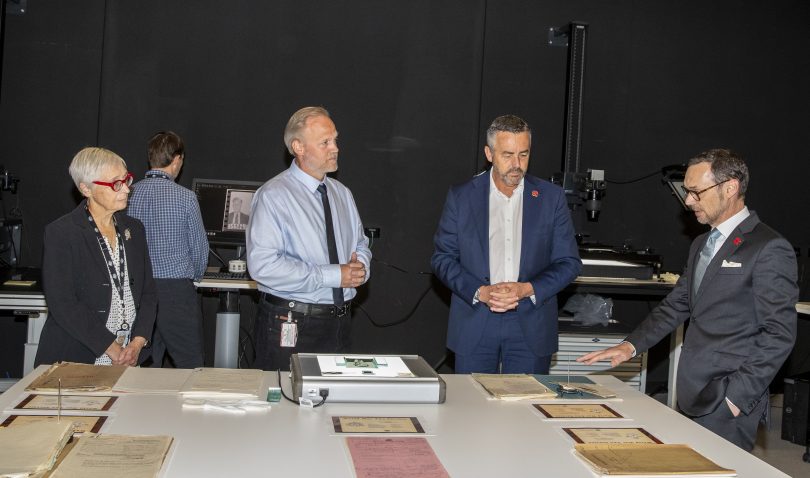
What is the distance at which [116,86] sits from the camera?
5426mm

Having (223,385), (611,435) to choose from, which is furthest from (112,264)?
(611,435)

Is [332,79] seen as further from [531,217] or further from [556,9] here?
[531,217]

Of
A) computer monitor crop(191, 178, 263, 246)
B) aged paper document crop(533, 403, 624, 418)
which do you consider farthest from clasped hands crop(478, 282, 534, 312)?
computer monitor crop(191, 178, 263, 246)

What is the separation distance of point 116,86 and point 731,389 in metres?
4.35

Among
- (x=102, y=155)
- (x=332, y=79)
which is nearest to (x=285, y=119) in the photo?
(x=332, y=79)

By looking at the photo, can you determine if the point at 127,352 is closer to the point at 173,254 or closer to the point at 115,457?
the point at 173,254

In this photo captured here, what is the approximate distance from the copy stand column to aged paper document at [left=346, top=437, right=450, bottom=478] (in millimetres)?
3394

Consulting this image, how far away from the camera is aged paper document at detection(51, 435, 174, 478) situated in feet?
5.46

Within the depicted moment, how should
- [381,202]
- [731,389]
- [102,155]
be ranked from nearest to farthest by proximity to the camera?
[731,389] → [102,155] → [381,202]

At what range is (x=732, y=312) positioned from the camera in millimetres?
2732

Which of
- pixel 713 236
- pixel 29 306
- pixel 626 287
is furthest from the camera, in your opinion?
pixel 626 287

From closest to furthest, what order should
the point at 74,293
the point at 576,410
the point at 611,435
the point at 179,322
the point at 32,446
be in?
the point at 32,446 < the point at 611,435 < the point at 576,410 < the point at 74,293 < the point at 179,322

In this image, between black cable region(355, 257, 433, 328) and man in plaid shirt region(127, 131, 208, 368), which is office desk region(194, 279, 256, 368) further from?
black cable region(355, 257, 433, 328)

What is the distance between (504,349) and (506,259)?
0.38m
